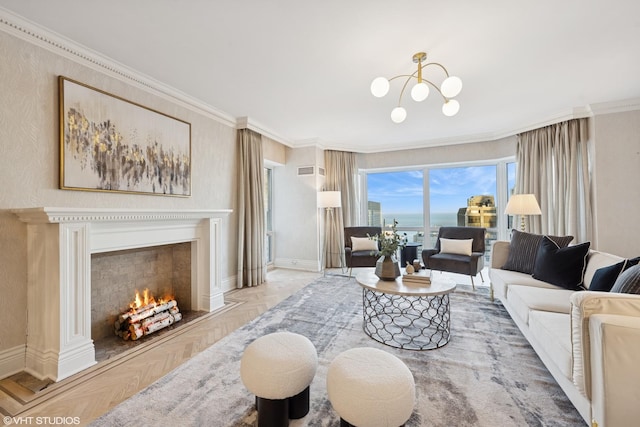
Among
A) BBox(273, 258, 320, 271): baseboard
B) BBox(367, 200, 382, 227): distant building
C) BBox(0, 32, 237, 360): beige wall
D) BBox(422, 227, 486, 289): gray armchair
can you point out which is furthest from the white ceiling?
BBox(273, 258, 320, 271): baseboard

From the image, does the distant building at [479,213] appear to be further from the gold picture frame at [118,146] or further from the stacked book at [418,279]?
the gold picture frame at [118,146]

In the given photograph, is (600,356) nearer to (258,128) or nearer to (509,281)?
(509,281)

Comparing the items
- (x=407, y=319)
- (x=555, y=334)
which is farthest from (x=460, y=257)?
(x=555, y=334)

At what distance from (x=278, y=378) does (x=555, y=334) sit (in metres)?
1.66

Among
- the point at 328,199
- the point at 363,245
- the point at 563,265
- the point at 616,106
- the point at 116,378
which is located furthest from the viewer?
the point at 328,199

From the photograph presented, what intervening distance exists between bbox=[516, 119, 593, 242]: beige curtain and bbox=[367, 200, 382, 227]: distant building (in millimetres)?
2550

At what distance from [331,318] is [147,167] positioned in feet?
8.24

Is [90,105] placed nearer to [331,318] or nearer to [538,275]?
[331,318]

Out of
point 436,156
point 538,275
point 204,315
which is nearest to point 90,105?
point 204,315

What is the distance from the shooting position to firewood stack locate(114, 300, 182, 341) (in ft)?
8.09

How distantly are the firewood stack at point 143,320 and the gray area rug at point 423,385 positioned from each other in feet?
2.46

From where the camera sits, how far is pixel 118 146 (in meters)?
2.57

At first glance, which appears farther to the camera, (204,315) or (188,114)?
(188,114)

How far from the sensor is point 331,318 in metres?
2.87
